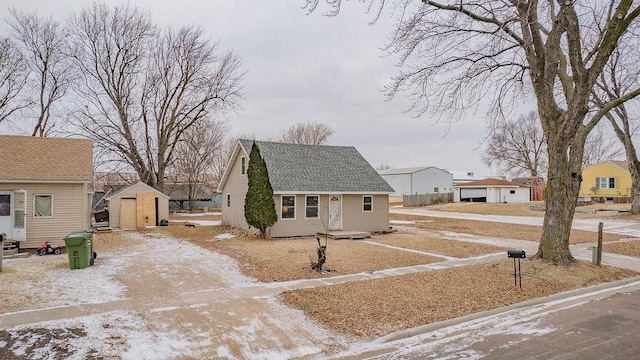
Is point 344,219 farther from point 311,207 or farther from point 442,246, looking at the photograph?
point 442,246

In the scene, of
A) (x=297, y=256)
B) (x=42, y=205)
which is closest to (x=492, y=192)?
(x=297, y=256)

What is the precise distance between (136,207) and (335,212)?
42.3 ft

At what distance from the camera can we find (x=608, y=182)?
151ft

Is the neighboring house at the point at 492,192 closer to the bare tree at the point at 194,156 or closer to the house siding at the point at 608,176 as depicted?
the house siding at the point at 608,176

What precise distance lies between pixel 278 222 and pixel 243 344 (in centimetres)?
1281

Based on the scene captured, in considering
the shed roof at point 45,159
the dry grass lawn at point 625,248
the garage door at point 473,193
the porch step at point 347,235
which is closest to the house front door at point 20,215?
the shed roof at point 45,159

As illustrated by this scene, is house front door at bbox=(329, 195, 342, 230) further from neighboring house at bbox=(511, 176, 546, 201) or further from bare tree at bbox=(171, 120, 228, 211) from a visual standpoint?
neighboring house at bbox=(511, 176, 546, 201)

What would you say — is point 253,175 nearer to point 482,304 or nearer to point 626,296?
point 482,304

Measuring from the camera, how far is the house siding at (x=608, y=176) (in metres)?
44.6

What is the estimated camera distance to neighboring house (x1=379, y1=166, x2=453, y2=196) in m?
55.7

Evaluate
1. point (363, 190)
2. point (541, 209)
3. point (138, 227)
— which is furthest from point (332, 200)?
point (541, 209)

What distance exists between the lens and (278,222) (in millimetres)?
18594

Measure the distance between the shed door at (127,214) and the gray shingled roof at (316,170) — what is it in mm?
8702

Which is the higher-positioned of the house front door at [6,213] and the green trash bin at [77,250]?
the house front door at [6,213]
